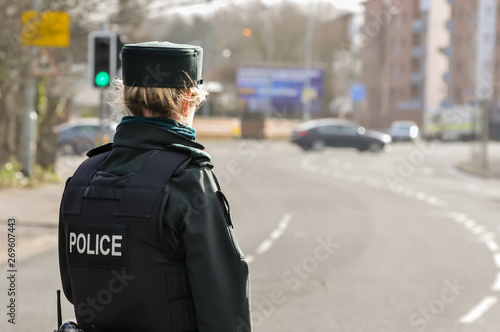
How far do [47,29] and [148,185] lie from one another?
48.9 ft

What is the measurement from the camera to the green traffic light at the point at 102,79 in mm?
14852

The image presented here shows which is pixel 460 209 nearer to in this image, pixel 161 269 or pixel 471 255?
pixel 471 255

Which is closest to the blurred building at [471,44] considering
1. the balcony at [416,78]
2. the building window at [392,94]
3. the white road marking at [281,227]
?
the balcony at [416,78]

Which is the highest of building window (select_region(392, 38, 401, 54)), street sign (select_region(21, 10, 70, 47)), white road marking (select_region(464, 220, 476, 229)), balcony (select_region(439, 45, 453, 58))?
building window (select_region(392, 38, 401, 54))

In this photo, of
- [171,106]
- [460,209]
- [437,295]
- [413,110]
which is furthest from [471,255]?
[413,110]

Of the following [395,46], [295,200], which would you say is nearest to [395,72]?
[395,46]

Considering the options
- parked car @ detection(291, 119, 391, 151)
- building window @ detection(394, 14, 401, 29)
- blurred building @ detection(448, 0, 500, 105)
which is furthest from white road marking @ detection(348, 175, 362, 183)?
building window @ detection(394, 14, 401, 29)

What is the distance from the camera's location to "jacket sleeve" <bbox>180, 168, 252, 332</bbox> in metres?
2.56

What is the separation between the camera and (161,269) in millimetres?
2604

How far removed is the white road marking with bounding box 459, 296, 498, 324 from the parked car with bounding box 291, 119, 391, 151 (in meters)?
41.1

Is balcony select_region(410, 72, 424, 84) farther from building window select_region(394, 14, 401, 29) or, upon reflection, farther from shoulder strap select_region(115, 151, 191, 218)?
shoulder strap select_region(115, 151, 191, 218)

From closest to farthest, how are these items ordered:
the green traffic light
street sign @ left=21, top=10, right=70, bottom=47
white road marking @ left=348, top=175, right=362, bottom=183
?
the green traffic light, street sign @ left=21, top=10, right=70, bottom=47, white road marking @ left=348, top=175, right=362, bottom=183

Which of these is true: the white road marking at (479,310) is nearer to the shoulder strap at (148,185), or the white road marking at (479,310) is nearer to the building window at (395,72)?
the shoulder strap at (148,185)

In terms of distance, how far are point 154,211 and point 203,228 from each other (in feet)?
0.46
